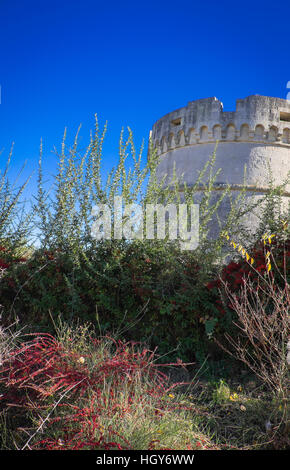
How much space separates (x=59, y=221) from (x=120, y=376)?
246 cm

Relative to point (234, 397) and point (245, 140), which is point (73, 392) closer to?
point (234, 397)

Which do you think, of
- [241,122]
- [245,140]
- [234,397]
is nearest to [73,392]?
[234,397]

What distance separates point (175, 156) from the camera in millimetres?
10047

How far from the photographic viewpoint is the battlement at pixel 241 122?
29.9 feet

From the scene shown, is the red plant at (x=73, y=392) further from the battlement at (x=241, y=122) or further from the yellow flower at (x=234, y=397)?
the battlement at (x=241, y=122)

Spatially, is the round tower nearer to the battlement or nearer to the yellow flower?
the battlement

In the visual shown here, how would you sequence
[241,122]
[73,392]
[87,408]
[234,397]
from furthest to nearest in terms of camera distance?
[241,122]
[234,397]
[73,392]
[87,408]

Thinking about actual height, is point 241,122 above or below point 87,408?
above

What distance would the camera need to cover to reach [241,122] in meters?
9.11

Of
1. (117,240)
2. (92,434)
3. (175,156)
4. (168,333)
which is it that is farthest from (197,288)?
(175,156)

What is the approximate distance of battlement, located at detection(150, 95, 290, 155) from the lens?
9.10 meters
